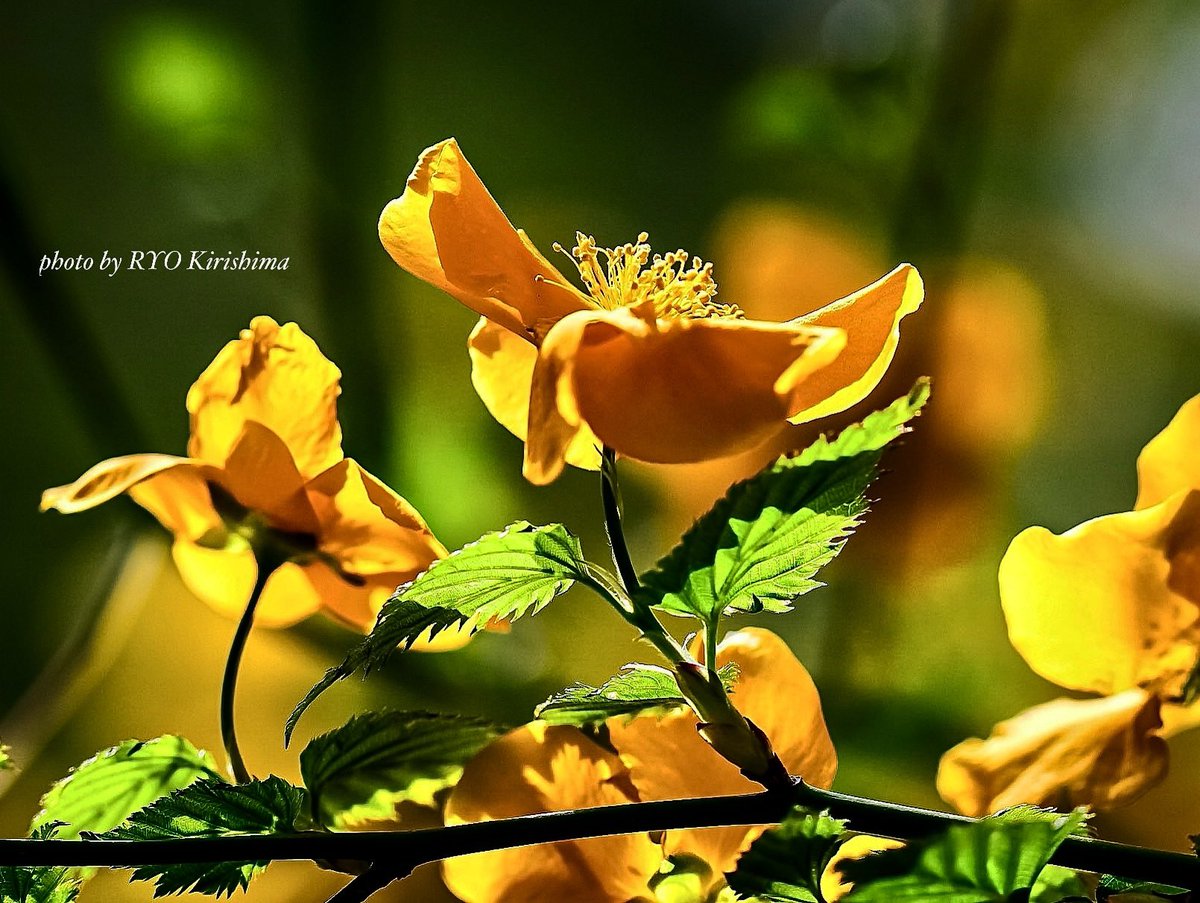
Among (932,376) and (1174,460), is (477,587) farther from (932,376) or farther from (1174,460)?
(932,376)

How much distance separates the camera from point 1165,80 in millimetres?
360

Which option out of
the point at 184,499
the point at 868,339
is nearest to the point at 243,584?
the point at 184,499

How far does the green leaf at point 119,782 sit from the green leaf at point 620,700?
0.06 metres

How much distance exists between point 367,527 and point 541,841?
0.09m

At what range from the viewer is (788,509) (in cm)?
12

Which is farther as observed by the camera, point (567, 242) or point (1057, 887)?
point (567, 242)

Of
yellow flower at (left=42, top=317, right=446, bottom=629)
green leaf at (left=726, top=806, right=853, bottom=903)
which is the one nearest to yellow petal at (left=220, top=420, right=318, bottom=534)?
yellow flower at (left=42, top=317, right=446, bottom=629)

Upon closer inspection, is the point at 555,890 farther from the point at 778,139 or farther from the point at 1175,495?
the point at 778,139

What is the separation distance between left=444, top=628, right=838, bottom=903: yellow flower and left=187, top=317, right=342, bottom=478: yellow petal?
0.23 ft

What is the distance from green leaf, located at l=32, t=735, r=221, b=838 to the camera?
0.58 ft

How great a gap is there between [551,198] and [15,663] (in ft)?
0.78

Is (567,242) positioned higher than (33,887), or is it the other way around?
(567,242)

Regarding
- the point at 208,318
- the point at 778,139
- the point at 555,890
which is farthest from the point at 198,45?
the point at 555,890

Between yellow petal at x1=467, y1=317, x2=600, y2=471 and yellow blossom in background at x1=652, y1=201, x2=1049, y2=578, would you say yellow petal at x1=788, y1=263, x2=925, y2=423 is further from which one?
yellow blossom in background at x1=652, y1=201, x2=1049, y2=578
